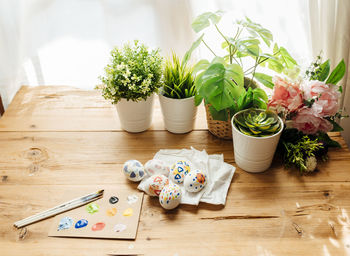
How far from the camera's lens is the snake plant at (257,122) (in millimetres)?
985

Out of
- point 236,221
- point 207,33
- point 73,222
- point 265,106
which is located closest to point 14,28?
point 207,33

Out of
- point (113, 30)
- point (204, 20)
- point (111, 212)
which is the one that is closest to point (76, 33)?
point (113, 30)

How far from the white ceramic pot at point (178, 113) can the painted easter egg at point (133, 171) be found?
0.24 metres

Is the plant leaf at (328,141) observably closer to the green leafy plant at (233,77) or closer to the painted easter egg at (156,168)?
the green leafy plant at (233,77)

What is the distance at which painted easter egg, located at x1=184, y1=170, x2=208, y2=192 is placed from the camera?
0.96 metres

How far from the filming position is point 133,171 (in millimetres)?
1011

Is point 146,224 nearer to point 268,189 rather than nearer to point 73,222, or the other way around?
point 73,222

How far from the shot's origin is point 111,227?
896 mm

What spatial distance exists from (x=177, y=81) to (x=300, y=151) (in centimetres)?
44

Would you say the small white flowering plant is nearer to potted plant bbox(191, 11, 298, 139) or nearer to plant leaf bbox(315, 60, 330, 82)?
potted plant bbox(191, 11, 298, 139)

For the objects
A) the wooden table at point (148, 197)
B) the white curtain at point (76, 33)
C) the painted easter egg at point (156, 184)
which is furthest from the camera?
the white curtain at point (76, 33)

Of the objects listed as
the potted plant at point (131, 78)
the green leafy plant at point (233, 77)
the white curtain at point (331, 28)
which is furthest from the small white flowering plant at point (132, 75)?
the white curtain at point (331, 28)

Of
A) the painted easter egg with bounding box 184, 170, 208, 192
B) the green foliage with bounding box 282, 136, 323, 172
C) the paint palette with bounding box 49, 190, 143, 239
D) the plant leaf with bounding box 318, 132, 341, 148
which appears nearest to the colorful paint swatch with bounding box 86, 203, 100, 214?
the paint palette with bounding box 49, 190, 143, 239

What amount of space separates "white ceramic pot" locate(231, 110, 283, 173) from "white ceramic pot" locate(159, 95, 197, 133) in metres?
0.18
